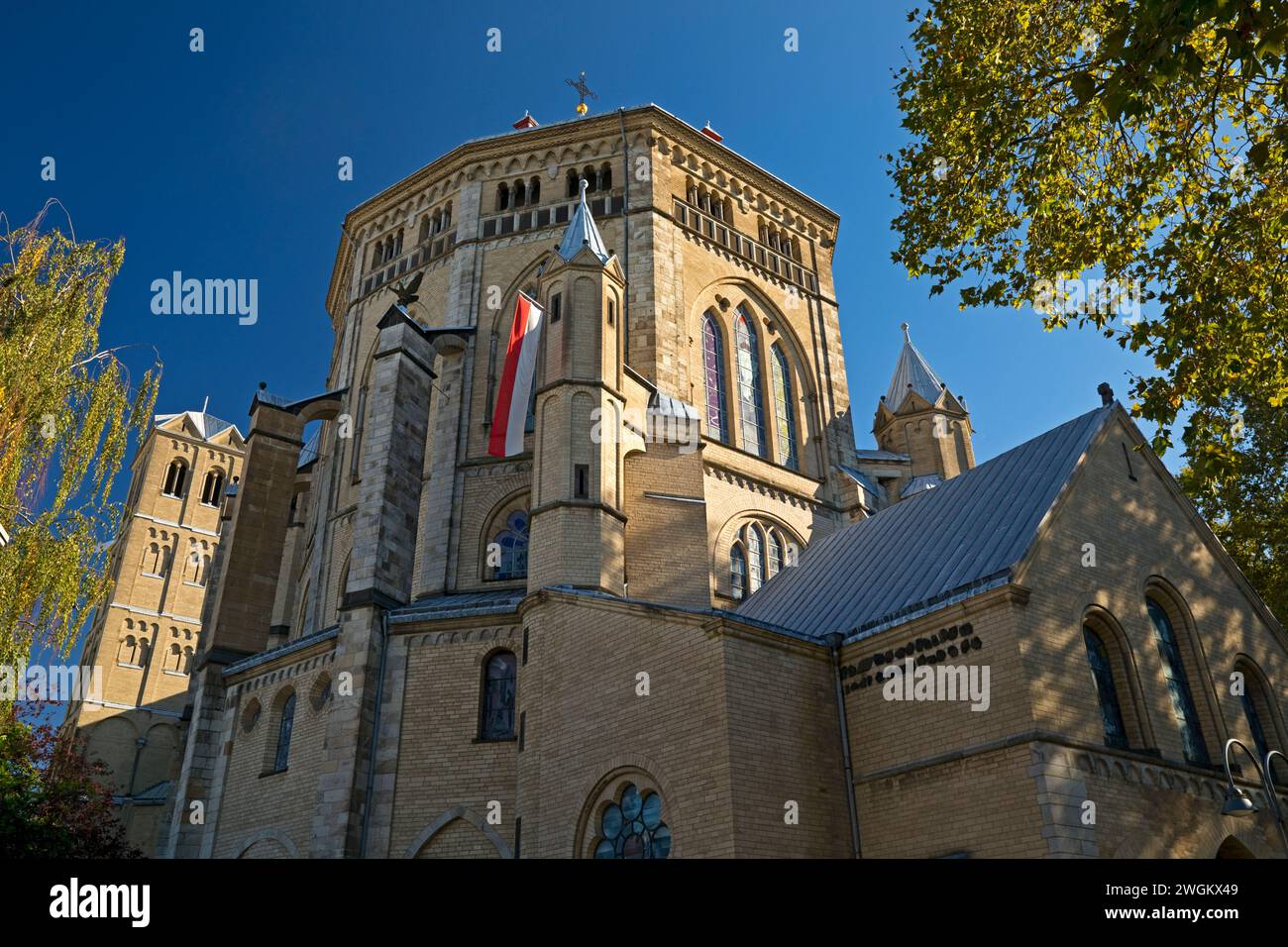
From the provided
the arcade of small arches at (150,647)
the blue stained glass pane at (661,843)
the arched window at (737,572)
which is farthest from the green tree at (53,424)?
the arcade of small arches at (150,647)

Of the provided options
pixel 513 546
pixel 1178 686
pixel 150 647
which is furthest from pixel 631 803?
pixel 150 647

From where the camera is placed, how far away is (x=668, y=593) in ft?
69.4

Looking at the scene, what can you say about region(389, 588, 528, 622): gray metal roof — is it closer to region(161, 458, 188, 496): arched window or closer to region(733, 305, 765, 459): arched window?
region(733, 305, 765, 459): arched window

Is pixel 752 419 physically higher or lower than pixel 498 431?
higher

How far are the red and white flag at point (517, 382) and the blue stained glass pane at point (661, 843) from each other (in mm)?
10166

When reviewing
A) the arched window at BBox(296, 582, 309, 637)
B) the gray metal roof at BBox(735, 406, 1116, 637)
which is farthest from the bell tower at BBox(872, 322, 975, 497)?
the arched window at BBox(296, 582, 309, 637)

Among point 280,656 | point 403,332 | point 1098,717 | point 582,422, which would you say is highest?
point 403,332

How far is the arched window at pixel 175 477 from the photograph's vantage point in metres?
51.2

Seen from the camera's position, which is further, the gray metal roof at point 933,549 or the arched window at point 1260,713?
the arched window at point 1260,713

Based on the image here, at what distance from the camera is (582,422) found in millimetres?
20203

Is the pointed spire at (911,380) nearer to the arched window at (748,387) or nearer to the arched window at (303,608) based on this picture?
the arched window at (748,387)
